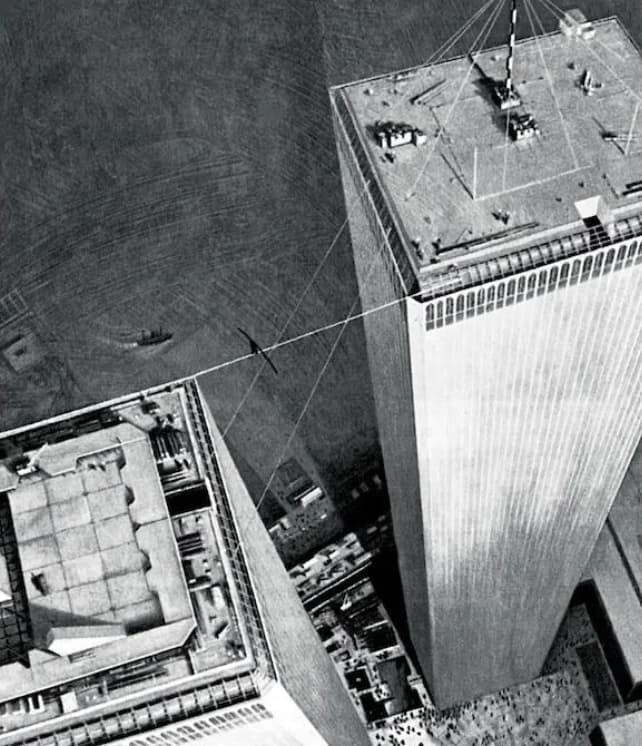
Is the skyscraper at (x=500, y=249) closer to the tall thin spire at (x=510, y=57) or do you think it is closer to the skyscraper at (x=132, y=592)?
the tall thin spire at (x=510, y=57)

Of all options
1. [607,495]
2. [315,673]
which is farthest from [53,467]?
[607,495]

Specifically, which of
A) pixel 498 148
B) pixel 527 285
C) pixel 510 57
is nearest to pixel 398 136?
pixel 498 148

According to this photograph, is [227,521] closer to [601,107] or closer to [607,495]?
[601,107]

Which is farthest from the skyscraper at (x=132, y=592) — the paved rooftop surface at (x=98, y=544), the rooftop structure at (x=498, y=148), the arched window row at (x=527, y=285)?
the rooftop structure at (x=498, y=148)

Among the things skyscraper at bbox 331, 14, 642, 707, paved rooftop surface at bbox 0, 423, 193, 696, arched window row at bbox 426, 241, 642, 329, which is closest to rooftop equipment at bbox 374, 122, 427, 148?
skyscraper at bbox 331, 14, 642, 707

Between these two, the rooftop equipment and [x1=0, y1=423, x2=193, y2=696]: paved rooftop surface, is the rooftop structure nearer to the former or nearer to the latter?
the rooftop equipment

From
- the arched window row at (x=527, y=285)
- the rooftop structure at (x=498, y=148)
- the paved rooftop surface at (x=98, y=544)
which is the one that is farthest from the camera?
the rooftop structure at (x=498, y=148)

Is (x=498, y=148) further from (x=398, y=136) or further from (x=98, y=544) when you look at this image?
(x=98, y=544)
